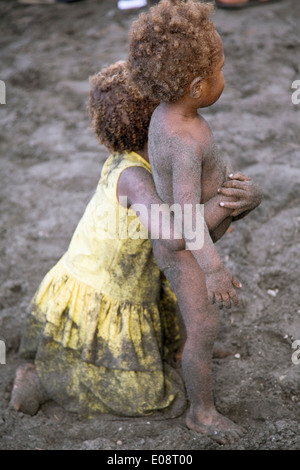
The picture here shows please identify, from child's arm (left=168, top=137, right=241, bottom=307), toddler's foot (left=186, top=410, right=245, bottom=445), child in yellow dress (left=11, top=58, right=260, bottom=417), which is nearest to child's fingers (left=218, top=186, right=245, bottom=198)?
child's arm (left=168, top=137, right=241, bottom=307)

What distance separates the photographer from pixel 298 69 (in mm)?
4633

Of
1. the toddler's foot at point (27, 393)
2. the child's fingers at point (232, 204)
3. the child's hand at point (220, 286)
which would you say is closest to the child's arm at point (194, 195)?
the child's hand at point (220, 286)

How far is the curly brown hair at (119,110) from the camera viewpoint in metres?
2.03

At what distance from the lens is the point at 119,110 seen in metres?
2.04

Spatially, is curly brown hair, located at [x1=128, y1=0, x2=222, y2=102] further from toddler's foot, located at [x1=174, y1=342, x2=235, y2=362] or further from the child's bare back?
toddler's foot, located at [x1=174, y1=342, x2=235, y2=362]

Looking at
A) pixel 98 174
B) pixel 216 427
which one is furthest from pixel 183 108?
pixel 98 174

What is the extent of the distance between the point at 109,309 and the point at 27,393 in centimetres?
50

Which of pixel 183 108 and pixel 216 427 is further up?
pixel 183 108

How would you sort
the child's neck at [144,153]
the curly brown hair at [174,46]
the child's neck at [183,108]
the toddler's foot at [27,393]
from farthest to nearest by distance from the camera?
the toddler's foot at [27,393], the child's neck at [144,153], the child's neck at [183,108], the curly brown hair at [174,46]

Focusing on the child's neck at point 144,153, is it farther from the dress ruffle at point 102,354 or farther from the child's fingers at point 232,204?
the dress ruffle at point 102,354

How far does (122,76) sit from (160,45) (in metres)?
0.39

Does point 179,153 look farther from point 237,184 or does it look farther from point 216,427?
point 216,427

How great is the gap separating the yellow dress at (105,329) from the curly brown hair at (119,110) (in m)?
0.14
